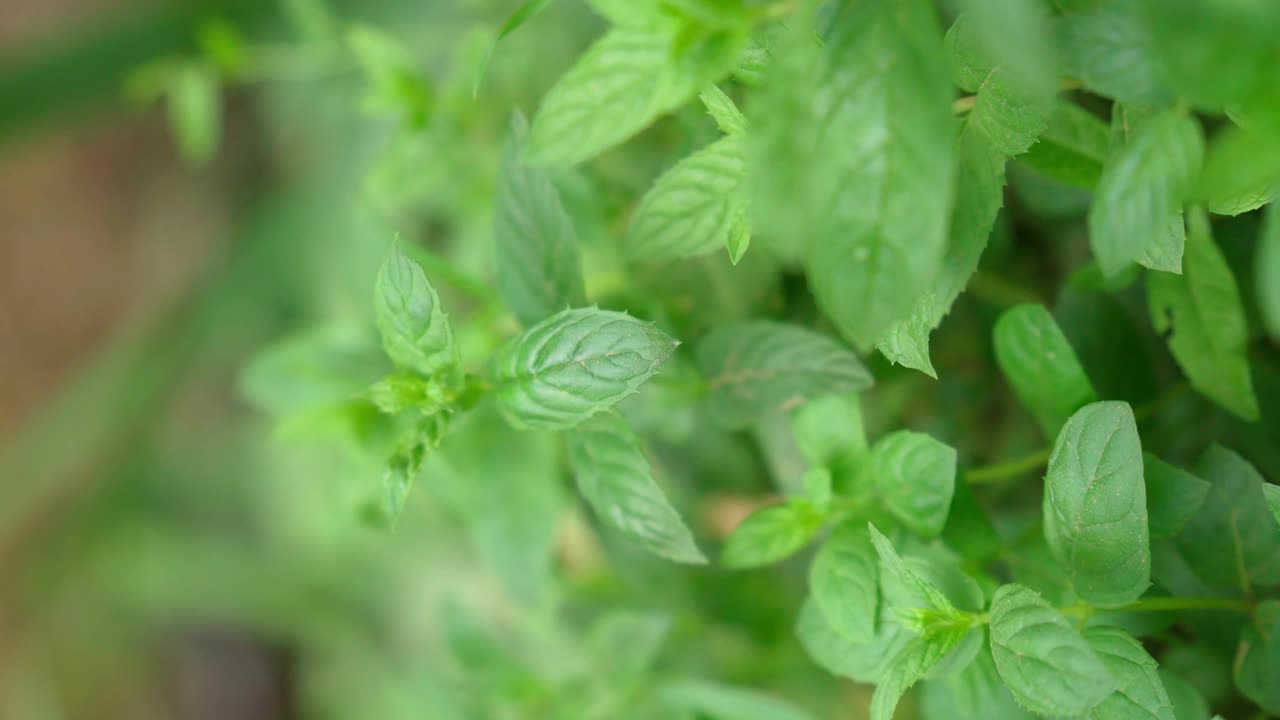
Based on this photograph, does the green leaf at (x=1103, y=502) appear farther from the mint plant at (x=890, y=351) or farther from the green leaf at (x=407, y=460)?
the green leaf at (x=407, y=460)

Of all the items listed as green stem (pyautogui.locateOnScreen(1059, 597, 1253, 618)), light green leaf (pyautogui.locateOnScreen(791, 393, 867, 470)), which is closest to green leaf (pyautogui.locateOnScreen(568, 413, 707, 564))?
light green leaf (pyautogui.locateOnScreen(791, 393, 867, 470))

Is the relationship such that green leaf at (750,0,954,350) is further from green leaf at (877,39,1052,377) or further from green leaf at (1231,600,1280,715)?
green leaf at (1231,600,1280,715)

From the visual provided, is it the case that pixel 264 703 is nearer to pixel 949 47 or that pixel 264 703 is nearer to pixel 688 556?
pixel 688 556

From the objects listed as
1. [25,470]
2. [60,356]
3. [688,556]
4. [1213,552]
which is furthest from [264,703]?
[1213,552]

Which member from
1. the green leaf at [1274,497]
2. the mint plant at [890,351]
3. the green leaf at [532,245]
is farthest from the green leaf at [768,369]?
the green leaf at [1274,497]

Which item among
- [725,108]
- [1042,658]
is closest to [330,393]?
[725,108]

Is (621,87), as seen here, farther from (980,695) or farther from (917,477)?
(980,695)
